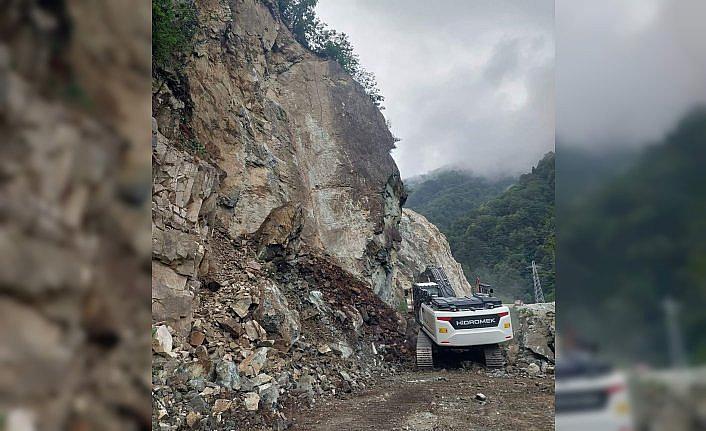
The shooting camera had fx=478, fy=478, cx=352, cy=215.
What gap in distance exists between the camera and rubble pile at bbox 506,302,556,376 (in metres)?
7.18

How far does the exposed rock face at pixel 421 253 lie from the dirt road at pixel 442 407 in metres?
9.00

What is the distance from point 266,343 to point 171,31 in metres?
4.37

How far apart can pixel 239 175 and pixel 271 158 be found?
87 cm

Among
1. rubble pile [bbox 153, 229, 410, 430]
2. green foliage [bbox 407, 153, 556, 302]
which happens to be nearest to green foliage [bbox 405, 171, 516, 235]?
green foliage [bbox 407, 153, 556, 302]

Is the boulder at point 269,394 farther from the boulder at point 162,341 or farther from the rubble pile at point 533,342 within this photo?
the rubble pile at point 533,342

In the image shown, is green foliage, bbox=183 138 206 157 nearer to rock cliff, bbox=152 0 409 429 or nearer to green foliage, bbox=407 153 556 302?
rock cliff, bbox=152 0 409 429

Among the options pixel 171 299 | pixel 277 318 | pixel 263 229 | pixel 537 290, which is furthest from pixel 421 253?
pixel 171 299

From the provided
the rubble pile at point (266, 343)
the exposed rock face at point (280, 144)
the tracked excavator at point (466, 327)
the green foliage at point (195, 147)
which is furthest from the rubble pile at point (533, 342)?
the green foliage at point (195, 147)

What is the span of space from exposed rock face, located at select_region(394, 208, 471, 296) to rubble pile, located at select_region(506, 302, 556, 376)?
6.84 meters
